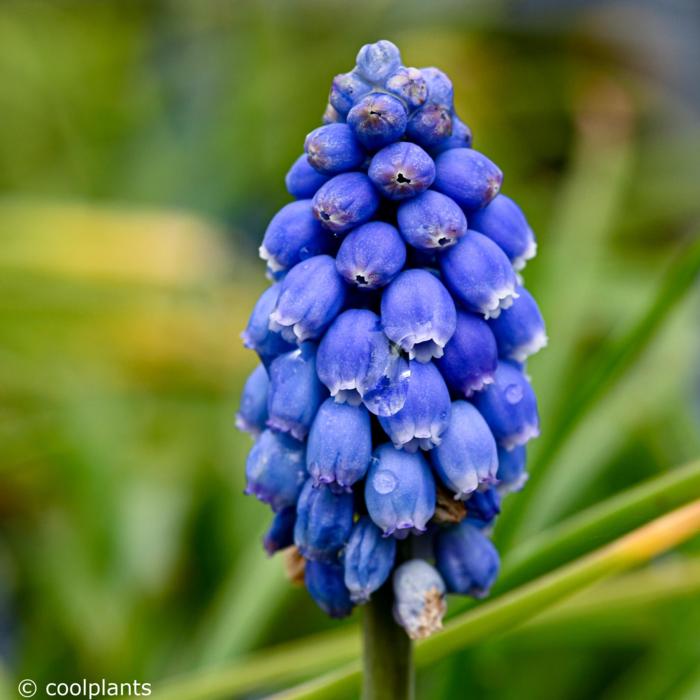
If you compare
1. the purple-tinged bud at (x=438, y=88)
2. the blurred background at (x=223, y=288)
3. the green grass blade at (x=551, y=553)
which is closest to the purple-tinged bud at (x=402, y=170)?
the purple-tinged bud at (x=438, y=88)

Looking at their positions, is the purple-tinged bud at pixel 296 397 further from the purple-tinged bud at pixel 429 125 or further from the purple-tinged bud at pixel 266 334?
the purple-tinged bud at pixel 429 125

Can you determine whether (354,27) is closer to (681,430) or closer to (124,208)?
(124,208)

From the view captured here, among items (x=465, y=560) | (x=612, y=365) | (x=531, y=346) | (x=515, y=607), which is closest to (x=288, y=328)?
(x=531, y=346)

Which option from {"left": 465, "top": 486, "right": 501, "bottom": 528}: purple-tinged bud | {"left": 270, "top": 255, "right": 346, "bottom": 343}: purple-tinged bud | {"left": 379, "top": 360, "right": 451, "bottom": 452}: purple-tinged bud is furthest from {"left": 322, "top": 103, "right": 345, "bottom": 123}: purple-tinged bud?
{"left": 465, "top": 486, "right": 501, "bottom": 528}: purple-tinged bud

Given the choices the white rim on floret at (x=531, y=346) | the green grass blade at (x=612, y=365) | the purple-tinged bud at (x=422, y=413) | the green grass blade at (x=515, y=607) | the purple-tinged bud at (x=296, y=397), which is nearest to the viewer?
the purple-tinged bud at (x=422, y=413)

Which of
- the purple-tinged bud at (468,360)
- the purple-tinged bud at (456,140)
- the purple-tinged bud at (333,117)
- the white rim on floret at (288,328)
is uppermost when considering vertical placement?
the purple-tinged bud at (456,140)

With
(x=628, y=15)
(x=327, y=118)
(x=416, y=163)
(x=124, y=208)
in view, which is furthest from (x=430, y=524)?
(x=628, y=15)

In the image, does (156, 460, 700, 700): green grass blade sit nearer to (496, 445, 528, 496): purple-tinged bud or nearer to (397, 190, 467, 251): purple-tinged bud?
(496, 445, 528, 496): purple-tinged bud

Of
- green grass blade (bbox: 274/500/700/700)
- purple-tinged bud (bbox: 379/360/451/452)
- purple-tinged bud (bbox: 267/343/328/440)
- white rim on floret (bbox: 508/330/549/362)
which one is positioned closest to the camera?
purple-tinged bud (bbox: 379/360/451/452)

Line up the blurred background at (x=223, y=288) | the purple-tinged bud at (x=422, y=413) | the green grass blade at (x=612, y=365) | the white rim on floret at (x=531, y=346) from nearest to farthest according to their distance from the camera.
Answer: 1. the purple-tinged bud at (x=422, y=413)
2. the white rim on floret at (x=531, y=346)
3. the green grass blade at (x=612, y=365)
4. the blurred background at (x=223, y=288)
